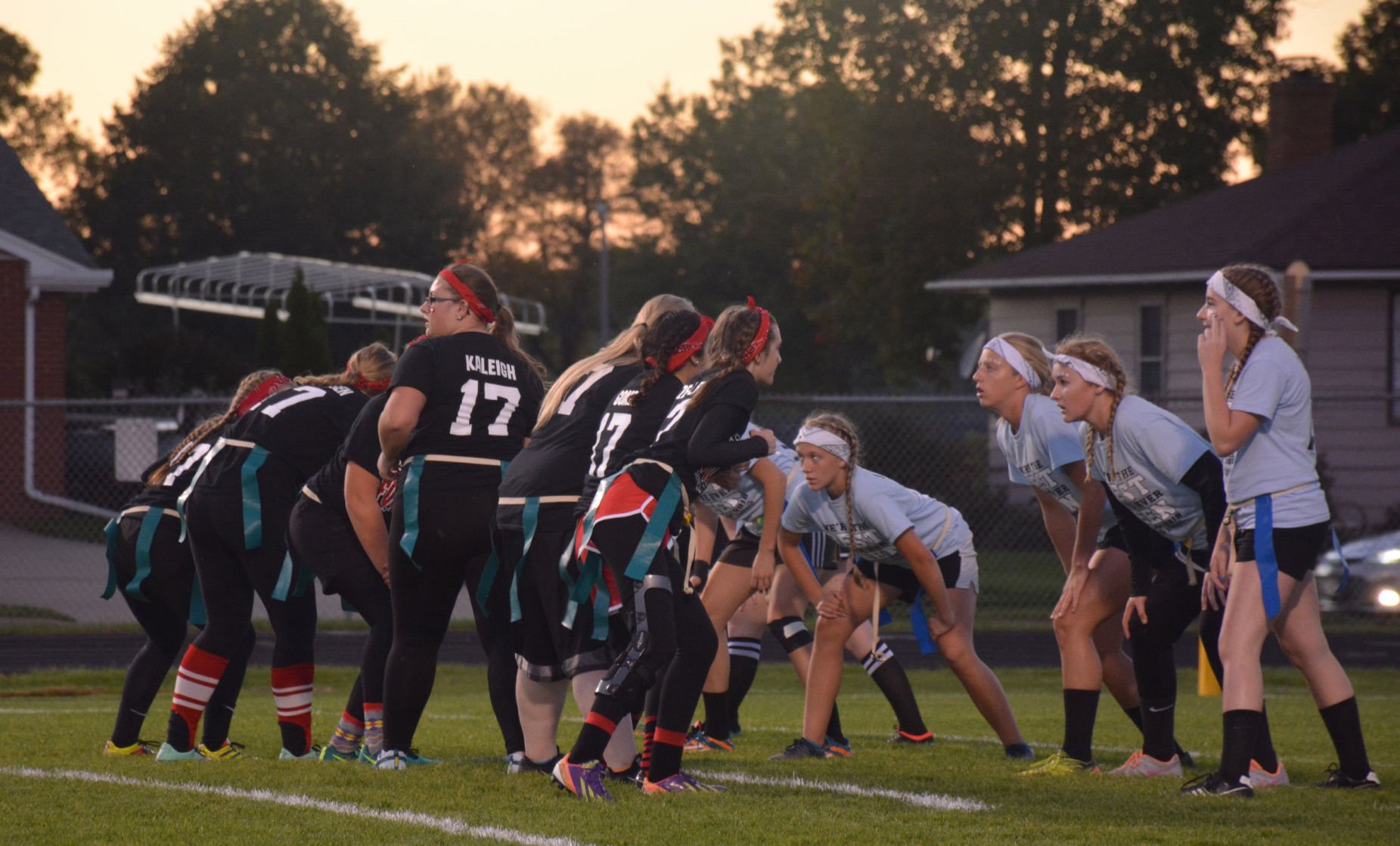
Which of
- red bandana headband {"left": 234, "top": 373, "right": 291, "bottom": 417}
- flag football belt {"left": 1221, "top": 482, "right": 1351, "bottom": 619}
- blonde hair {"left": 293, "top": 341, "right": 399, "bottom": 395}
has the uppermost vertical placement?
blonde hair {"left": 293, "top": 341, "right": 399, "bottom": 395}

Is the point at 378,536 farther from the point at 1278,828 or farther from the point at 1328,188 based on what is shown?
the point at 1328,188

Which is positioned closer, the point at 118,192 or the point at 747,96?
the point at 118,192

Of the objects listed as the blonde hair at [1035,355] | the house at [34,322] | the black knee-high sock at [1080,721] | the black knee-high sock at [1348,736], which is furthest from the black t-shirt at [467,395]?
the house at [34,322]

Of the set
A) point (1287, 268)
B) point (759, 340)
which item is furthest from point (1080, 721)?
point (1287, 268)

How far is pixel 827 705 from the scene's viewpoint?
24.2 ft

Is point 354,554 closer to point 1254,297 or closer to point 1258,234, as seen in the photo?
point 1254,297

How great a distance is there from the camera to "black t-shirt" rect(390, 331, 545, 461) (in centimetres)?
639

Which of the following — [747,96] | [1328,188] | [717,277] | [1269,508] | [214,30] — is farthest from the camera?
[747,96]

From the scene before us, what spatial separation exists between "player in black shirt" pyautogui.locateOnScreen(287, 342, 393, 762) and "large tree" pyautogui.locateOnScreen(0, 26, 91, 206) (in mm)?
52712

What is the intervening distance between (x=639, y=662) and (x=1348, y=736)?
9.37 ft

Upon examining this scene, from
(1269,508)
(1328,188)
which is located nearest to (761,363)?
(1269,508)

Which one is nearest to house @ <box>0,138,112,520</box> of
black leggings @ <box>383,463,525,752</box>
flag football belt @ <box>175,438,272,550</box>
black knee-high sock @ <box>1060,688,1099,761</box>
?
flag football belt @ <box>175,438,272,550</box>

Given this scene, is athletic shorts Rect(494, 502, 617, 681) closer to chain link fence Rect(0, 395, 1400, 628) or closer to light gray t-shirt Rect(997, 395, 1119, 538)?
light gray t-shirt Rect(997, 395, 1119, 538)

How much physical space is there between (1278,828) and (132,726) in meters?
5.01
